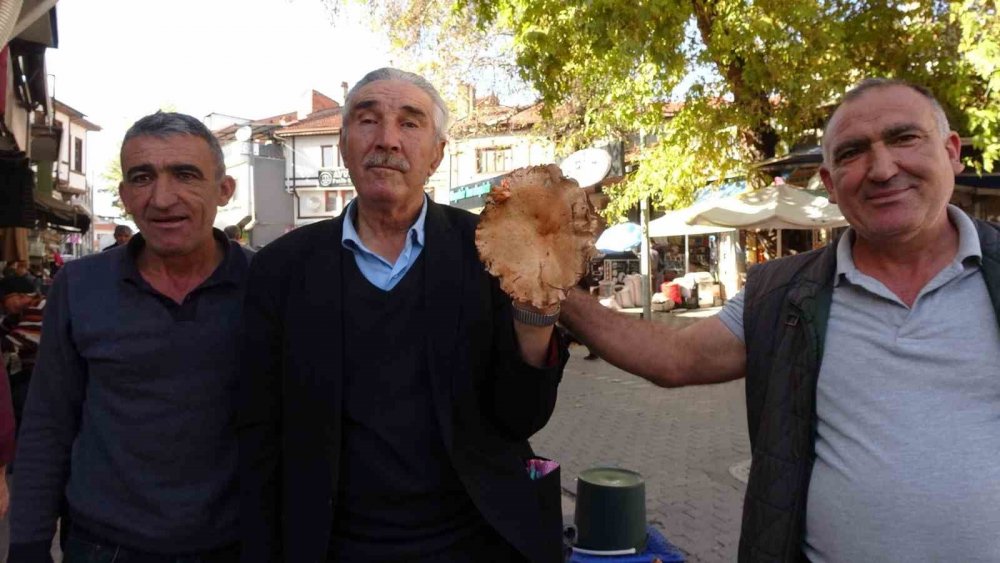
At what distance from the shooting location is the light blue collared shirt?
1.67 m

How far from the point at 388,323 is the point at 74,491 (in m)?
1.01

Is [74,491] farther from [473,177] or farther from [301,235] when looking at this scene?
[473,177]

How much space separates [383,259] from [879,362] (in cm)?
115

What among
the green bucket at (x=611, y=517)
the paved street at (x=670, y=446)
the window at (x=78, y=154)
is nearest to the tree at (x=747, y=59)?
the paved street at (x=670, y=446)

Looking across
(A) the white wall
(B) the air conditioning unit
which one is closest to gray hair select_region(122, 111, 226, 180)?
(B) the air conditioning unit

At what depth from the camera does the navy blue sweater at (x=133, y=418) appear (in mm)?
1809

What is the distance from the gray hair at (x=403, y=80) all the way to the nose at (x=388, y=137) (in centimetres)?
11

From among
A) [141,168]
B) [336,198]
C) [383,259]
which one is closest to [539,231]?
[383,259]

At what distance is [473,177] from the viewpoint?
32938mm

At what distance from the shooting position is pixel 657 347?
1937 millimetres

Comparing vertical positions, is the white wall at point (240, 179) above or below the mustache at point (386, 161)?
above

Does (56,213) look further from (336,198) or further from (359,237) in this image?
(336,198)

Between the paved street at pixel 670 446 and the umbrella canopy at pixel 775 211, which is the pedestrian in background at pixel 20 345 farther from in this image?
the umbrella canopy at pixel 775 211

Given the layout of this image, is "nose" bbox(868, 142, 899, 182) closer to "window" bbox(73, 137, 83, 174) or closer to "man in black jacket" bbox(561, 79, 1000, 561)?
"man in black jacket" bbox(561, 79, 1000, 561)
